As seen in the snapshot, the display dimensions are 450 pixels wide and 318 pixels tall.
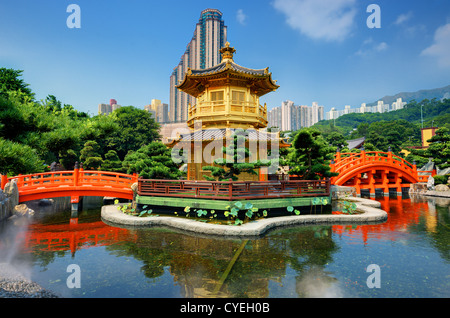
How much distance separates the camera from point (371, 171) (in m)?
20.5

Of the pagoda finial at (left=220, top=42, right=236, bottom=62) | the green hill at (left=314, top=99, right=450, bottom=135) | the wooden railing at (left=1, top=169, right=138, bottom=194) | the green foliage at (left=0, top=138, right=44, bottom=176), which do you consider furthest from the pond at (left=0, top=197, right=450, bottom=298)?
the green hill at (left=314, top=99, right=450, bottom=135)

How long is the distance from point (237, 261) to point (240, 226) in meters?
2.83

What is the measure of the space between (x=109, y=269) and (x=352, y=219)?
10562mm

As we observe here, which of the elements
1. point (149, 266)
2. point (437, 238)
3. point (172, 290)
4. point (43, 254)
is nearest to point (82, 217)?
point (43, 254)

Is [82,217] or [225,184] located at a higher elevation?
[225,184]

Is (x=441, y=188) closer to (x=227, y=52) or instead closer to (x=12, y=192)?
(x=227, y=52)

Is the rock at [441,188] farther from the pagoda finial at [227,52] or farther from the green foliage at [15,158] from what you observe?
the green foliage at [15,158]

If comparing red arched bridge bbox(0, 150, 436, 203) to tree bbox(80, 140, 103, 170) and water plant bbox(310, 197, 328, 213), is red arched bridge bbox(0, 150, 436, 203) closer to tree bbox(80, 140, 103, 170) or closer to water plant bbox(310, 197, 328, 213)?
water plant bbox(310, 197, 328, 213)

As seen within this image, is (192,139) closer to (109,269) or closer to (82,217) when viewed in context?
(82,217)

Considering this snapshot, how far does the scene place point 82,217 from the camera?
13453mm

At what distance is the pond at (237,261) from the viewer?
16.9 feet

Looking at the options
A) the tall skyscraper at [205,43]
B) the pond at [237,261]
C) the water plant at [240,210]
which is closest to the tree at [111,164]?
the pond at [237,261]

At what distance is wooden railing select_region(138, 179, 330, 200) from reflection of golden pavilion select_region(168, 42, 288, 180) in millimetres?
3933

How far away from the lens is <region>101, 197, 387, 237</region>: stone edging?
9.14 meters
